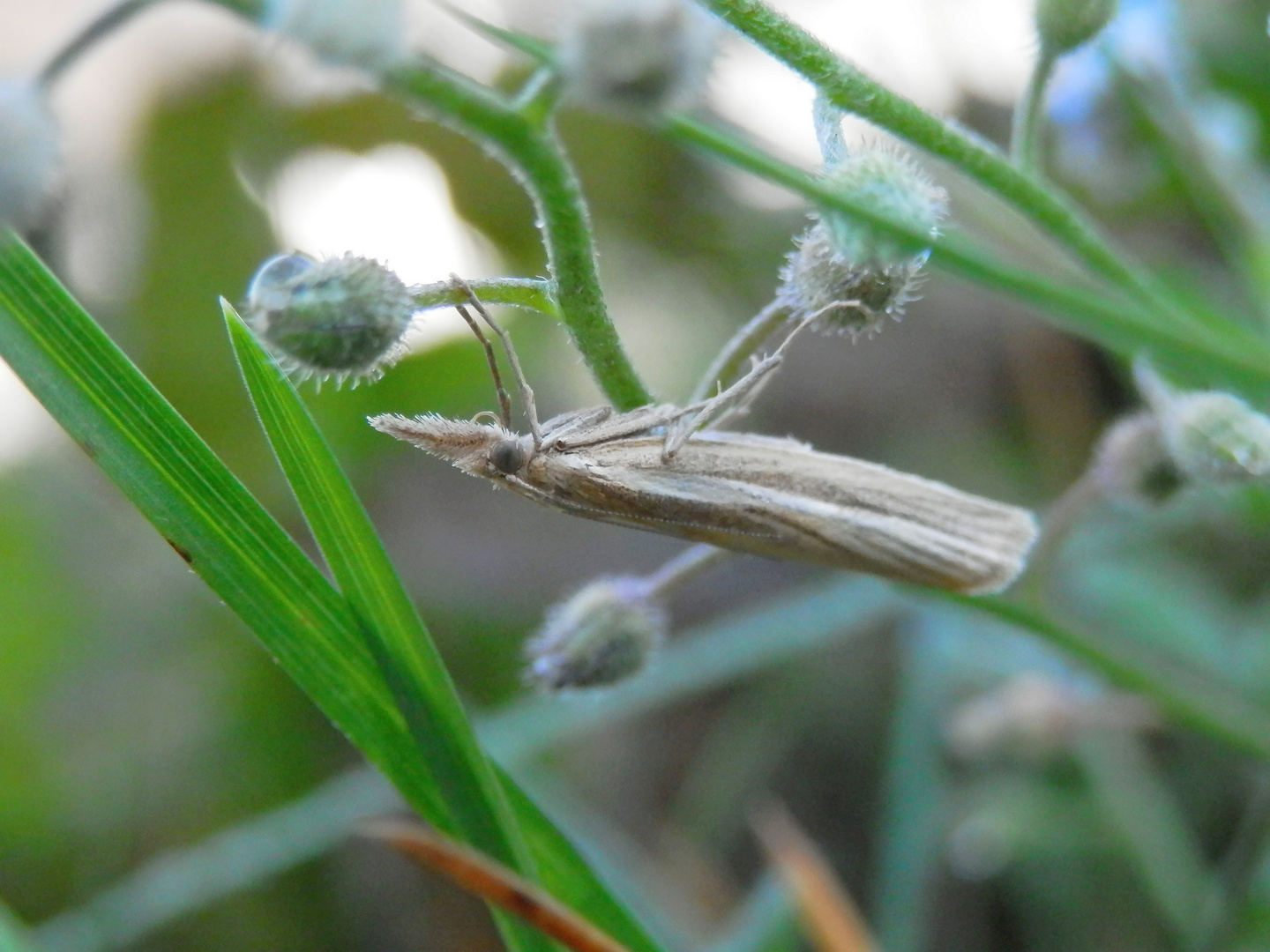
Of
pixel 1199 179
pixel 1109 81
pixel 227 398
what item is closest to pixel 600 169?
pixel 227 398

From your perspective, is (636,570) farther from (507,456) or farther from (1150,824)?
(507,456)

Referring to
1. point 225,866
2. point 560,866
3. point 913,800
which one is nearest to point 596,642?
point 560,866

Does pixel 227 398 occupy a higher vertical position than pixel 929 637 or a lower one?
higher

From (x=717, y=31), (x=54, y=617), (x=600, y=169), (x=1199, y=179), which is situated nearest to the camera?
(x=717, y=31)

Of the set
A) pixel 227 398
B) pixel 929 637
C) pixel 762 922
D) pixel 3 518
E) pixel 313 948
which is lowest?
pixel 313 948

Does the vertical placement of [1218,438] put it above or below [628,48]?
below

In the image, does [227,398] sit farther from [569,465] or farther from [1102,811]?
[1102,811]
